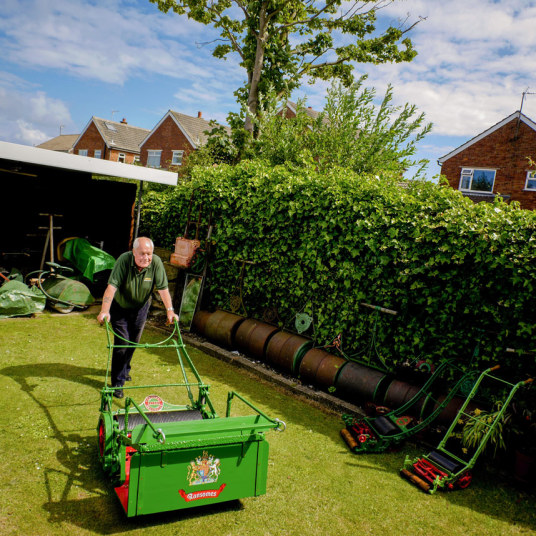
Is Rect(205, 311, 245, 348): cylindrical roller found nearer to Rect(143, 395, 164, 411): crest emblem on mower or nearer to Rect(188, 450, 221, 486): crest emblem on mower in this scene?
Rect(143, 395, 164, 411): crest emblem on mower

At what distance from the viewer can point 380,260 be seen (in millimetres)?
6086

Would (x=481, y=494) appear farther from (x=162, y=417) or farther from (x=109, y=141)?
(x=109, y=141)

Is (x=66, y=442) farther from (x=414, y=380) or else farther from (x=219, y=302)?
(x=219, y=302)

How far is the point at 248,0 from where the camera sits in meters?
15.5

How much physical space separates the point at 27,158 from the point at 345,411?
7.19 metres

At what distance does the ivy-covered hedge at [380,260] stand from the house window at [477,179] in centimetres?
2206

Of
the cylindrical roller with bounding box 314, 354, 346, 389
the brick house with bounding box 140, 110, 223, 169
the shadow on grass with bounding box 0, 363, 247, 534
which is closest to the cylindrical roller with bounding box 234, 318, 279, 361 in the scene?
the cylindrical roller with bounding box 314, 354, 346, 389

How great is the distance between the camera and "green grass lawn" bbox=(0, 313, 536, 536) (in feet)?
11.1

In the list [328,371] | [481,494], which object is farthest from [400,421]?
[328,371]

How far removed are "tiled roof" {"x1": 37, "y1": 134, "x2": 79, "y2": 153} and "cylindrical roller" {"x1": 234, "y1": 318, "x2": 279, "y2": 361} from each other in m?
57.5

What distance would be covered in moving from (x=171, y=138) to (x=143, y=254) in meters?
36.2

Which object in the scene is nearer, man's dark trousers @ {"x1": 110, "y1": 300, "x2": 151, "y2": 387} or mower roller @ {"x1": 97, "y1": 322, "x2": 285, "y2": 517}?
mower roller @ {"x1": 97, "y1": 322, "x2": 285, "y2": 517}

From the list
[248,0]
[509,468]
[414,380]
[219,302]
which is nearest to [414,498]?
[509,468]

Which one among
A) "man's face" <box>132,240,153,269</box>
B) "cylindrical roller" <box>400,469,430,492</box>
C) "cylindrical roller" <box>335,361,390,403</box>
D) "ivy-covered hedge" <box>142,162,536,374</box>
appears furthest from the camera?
"cylindrical roller" <box>335,361,390,403</box>
